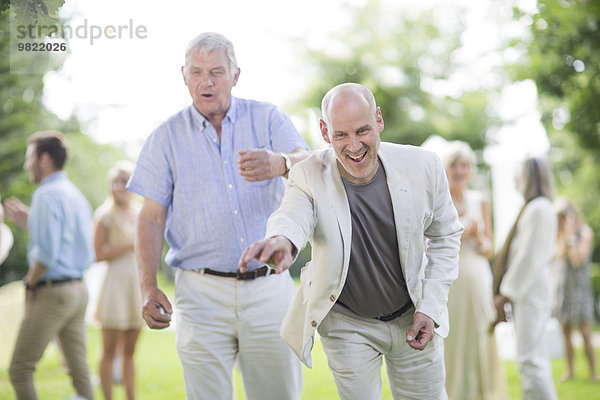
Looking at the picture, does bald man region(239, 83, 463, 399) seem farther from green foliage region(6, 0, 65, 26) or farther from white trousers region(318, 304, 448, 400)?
green foliage region(6, 0, 65, 26)

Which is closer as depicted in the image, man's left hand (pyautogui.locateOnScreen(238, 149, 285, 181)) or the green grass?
man's left hand (pyautogui.locateOnScreen(238, 149, 285, 181))

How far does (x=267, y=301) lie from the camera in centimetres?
360

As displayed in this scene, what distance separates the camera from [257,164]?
314 cm

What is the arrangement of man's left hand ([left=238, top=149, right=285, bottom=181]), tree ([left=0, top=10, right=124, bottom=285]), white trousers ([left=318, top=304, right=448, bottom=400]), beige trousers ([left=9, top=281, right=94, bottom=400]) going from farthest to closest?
tree ([left=0, top=10, right=124, bottom=285]) → beige trousers ([left=9, top=281, right=94, bottom=400]) → man's left hand ([left=238, top=149, right=285, bottom=181]) → white trousers ([left=318, top=304, right=448, bottom=400])

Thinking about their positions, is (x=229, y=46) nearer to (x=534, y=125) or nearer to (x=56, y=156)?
(x=56, y=156)

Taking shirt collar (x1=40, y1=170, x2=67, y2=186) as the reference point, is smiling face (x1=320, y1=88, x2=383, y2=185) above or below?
below

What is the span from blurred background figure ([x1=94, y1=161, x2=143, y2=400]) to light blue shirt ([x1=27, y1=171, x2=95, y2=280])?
93cm

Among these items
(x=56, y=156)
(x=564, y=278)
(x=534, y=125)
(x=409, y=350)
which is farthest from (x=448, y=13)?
(x=409, y=350)

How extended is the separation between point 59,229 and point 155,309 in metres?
2.10

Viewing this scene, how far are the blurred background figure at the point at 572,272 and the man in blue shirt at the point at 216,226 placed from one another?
19.3 ft

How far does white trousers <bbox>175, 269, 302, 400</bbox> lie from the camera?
354 centimetres

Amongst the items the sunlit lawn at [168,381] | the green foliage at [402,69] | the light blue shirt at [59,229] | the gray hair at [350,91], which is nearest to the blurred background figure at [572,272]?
the sunlit lawn at [168,381]

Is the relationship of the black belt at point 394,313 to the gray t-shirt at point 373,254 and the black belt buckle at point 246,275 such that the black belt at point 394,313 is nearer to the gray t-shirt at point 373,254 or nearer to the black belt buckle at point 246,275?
the gray t-shirt at point 373,254

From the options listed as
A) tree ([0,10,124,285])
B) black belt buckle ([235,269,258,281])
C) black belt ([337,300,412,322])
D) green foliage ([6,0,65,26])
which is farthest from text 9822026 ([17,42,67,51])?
tree ([0,10,124,285])
